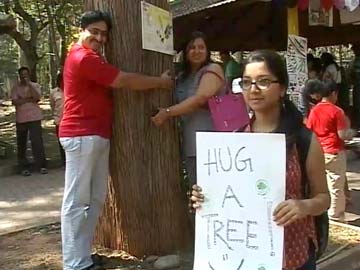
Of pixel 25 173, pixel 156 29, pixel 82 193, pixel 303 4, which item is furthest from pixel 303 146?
pixel 25 173

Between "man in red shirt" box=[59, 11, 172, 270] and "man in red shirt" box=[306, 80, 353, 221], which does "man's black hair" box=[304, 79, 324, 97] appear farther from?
"man in red shirt" box=[59, 11, 172, 270]

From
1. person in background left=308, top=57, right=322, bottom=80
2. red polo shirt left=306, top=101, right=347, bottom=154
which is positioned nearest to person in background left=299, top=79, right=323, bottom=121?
red polo shirt left=306, top=101, right=347, bottom=154

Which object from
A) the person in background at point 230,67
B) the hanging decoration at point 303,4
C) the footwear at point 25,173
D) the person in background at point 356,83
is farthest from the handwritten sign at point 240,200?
the person in background at point 356,83

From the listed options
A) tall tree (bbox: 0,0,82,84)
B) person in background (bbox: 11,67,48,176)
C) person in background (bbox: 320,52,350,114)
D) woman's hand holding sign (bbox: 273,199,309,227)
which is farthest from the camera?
tall tree (bbox: 0,0,82,84)

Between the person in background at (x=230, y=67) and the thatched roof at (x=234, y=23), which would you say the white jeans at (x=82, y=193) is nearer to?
the thatched roof at (x=234, y=23)

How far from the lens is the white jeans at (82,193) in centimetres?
430

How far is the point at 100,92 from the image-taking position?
436 centimetres

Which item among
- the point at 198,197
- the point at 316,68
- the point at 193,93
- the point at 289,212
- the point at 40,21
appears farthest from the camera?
the point at 40,21

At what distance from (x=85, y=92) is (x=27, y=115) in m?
6.75

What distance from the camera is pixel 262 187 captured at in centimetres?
243

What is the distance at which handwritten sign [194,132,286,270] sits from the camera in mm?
2402

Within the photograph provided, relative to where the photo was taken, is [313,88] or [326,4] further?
[326,4]

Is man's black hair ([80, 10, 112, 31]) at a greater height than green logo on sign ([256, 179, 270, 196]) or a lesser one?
greater

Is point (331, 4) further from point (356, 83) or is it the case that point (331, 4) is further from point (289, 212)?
point (356, 83)
